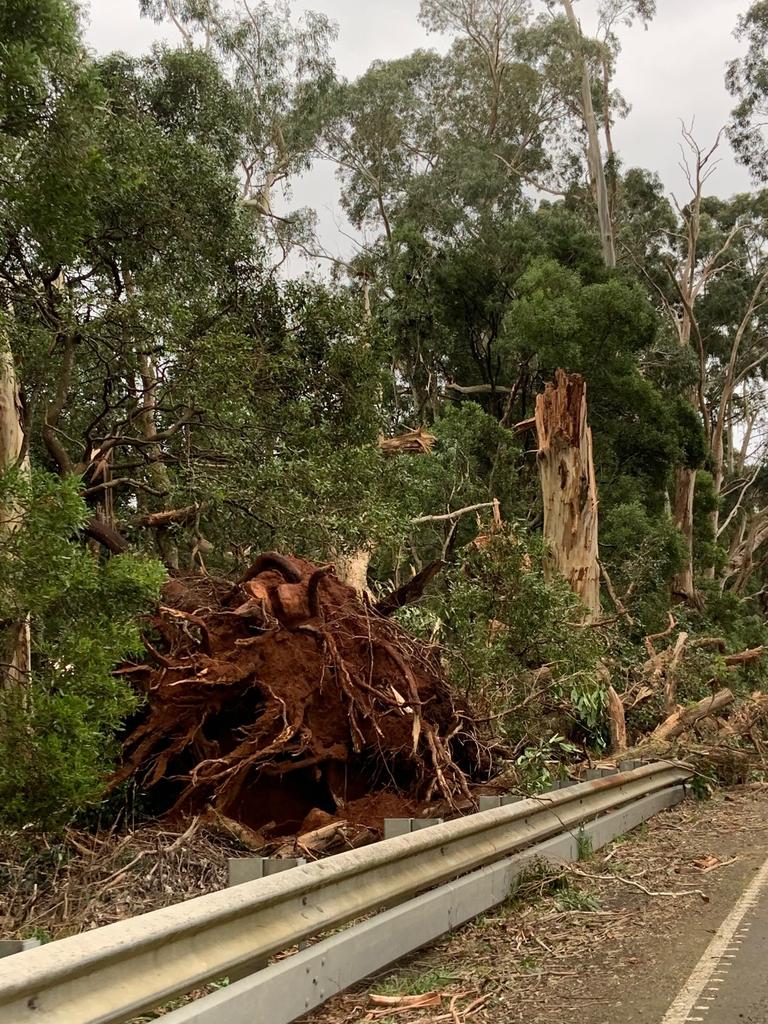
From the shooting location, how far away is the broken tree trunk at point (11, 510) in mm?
6643

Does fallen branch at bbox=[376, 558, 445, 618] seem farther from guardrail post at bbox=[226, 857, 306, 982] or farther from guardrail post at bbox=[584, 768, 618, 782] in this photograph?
guardrail post at bbox=[226, 857, 306, 982]

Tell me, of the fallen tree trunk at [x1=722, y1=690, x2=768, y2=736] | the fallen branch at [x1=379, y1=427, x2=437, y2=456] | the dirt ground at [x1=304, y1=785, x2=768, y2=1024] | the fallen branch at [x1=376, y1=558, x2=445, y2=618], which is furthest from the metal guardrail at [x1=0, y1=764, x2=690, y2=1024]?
the fallen branch at [x1=379, y1=427, x2=437, y2=456]

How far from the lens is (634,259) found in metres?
37.7

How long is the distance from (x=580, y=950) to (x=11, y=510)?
4289mm

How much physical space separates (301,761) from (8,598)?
257 centimetres

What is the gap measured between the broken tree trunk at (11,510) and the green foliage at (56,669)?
11cm

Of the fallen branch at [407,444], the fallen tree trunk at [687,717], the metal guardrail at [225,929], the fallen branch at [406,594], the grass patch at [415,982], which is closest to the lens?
the metal guardrail at [225,929]

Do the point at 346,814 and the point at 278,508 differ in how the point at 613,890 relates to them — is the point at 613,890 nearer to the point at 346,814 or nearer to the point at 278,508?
the point at 346,814

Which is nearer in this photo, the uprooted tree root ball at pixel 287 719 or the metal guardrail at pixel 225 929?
the metal guardrail at pixel 225 929

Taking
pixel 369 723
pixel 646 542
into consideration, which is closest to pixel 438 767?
pixel 369 723

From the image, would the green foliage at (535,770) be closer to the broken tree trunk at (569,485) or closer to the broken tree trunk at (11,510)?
the broken tree trunk at (11,510)

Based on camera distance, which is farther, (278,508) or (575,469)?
(575,469)

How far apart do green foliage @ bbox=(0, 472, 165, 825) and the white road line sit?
3.71 metres

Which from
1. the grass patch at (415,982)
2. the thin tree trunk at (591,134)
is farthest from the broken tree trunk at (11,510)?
the thin tree trunk at (591,134)
